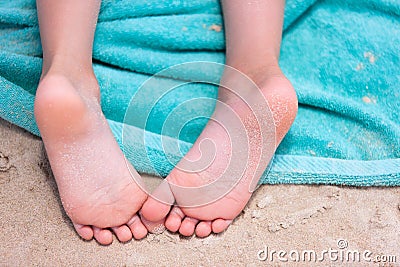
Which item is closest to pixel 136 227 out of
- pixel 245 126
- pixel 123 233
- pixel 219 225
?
pixel 123 233

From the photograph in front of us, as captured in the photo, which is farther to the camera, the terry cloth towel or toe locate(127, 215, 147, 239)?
the terry cloth towel

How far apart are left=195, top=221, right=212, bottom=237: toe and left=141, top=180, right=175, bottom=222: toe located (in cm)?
6

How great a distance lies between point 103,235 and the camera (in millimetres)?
827

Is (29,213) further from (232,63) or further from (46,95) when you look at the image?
(232,63)

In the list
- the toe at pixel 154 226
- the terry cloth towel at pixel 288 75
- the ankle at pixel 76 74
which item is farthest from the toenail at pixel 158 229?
the ankle at pixel 76 74

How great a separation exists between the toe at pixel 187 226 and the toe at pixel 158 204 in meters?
0.04

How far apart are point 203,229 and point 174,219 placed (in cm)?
5

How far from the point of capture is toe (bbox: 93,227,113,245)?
2.71 ft

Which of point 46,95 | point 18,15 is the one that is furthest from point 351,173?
point 18,15

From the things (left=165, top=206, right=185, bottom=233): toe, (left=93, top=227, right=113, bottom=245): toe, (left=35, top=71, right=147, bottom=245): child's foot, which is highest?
(left=35, top=71, right=147, bottom=245): child's foot

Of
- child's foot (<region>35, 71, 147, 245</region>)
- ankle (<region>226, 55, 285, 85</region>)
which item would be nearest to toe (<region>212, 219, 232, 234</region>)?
child's foot (<region>35, 71, 147, 245</region>)

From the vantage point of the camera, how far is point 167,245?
2.78 feet

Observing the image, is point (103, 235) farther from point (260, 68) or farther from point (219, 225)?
point (260, 68)

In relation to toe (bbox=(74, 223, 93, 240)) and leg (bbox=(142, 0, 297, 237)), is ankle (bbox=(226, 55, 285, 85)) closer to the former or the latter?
leg (bbox=(142, 0, 297, 237))
